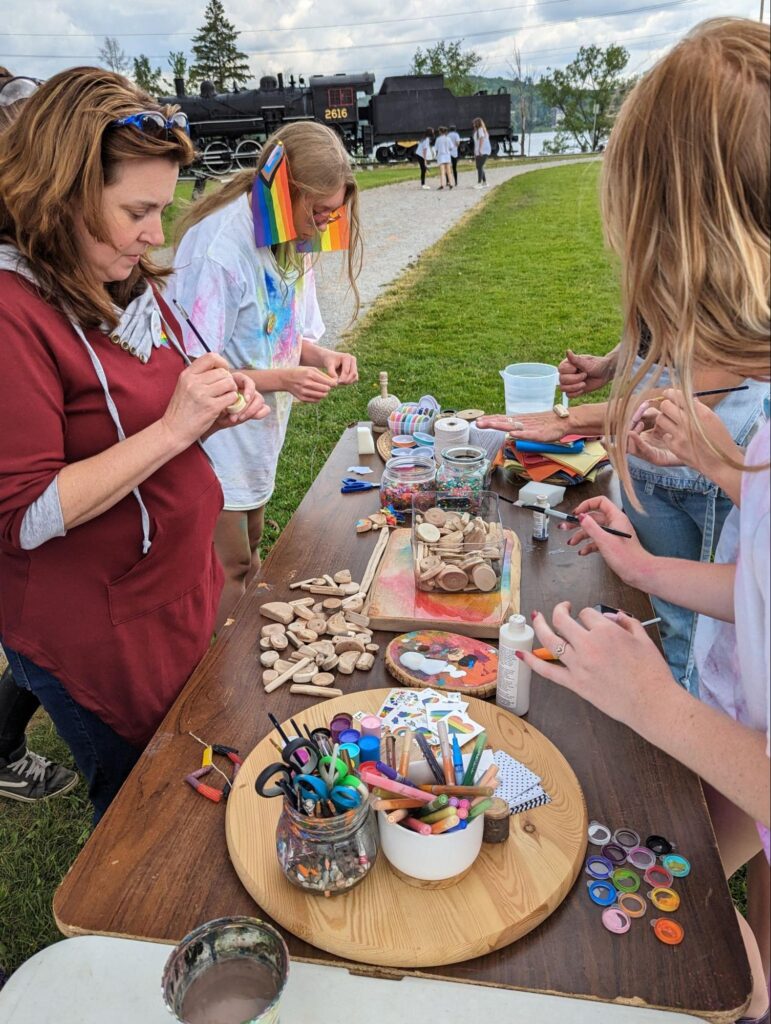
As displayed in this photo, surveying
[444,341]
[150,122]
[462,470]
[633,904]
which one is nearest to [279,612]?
[462,470]

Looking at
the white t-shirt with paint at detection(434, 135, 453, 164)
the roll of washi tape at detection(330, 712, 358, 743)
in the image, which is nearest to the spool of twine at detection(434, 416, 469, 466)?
the roll of washi tape at detection(330, 712, 358, 743)

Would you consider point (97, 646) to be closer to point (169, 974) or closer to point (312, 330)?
point (169, 974)

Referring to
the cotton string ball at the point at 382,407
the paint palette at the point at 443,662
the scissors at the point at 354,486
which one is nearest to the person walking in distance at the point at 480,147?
the cotton string ball at the point at 382,407

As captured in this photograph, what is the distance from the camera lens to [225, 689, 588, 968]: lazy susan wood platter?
1019 mm

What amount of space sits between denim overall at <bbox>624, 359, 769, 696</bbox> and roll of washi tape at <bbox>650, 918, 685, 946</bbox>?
3.61 feet

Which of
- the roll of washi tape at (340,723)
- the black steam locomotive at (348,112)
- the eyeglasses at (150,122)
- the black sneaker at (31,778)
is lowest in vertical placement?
the black sneaker at (31,778)

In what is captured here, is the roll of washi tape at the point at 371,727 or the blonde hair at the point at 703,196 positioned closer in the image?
the blonde hair at the point at 703,196

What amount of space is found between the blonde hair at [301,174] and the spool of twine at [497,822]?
2.00 m

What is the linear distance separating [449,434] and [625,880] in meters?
1.60

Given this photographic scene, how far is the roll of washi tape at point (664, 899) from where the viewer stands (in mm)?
1077

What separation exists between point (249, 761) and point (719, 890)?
807 millimetres

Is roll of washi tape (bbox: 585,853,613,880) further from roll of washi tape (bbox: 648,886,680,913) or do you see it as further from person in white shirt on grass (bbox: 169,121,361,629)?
person in white shirt on grass (bbox: 169,121,361,629)

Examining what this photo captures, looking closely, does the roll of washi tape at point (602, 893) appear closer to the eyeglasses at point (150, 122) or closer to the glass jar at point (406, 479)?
the glass jar at point (406, 479)

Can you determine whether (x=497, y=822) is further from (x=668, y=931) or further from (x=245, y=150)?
(x=245, y=150)
